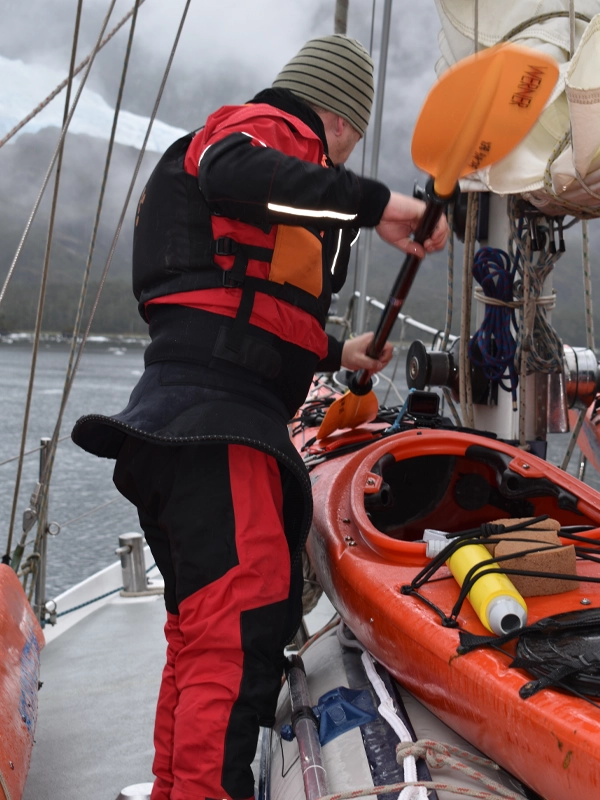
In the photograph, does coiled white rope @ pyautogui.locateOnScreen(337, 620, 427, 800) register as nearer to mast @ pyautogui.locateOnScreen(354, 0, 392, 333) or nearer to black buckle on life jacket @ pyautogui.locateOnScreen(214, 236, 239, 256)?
black buckle on life jacket @ pyautogui.locateOnScreen(214, 236, 239, 256)

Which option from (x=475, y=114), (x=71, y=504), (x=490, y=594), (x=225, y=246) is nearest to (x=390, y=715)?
(x=490, y=594)

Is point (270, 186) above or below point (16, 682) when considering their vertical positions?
above

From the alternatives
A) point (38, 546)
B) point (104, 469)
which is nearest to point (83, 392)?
point (104, 469)

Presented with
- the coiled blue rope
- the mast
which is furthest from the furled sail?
the mast

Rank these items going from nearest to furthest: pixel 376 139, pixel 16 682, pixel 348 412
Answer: pixel 16 682 → pixel 348 412 → pixel 376 139

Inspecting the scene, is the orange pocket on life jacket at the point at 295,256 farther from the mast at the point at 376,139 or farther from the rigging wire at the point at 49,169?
the mast at the point at 376,139

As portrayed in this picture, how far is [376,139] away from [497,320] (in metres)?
1.55

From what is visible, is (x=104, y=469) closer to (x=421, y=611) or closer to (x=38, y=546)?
(x=38, y=546)

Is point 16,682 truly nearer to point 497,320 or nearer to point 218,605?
point 218,605

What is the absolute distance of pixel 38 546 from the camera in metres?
1.96

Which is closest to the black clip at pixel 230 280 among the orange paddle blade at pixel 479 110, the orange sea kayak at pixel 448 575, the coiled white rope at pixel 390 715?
the orange paddle blade at pixel 479 110

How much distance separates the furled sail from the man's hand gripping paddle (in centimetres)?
6

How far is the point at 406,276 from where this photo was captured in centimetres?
140

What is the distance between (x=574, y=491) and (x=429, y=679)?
652mm
